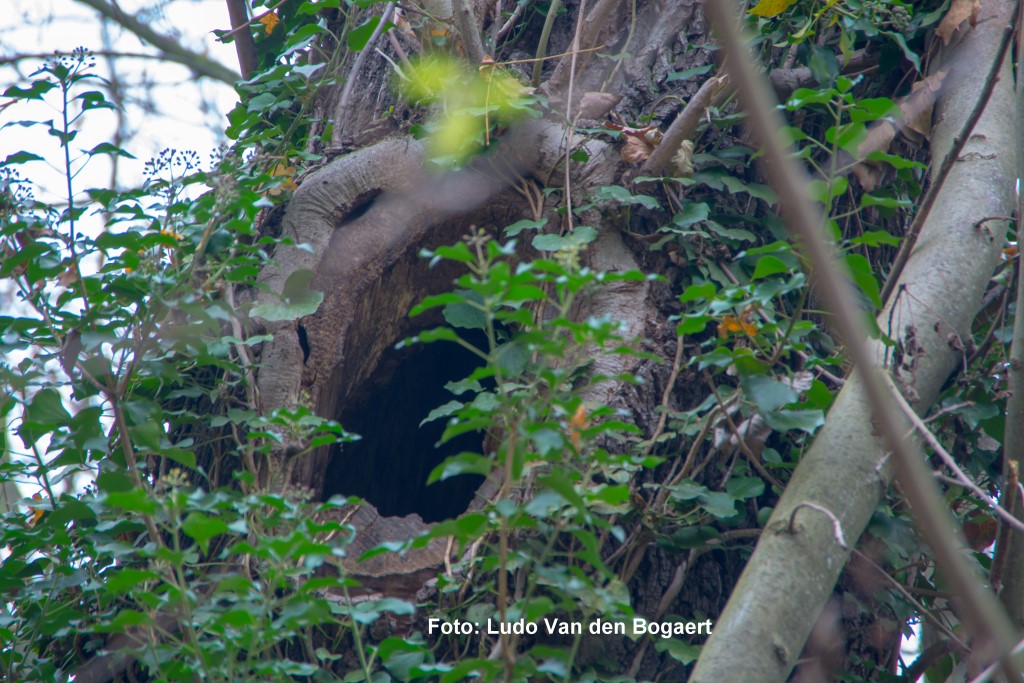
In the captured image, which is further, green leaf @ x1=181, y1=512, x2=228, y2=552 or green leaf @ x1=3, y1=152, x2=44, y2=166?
green leaf @ x1=3, y1=152, x2=44, y2=166

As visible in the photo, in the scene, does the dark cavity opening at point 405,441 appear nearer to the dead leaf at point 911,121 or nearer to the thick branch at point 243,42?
the thick branch at point 243,42

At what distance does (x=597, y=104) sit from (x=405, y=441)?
4.90ft

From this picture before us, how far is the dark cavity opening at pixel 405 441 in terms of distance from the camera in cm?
299

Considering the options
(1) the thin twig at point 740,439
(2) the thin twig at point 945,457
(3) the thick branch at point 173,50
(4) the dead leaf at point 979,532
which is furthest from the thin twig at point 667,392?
(3) the thick branch at point 173,50

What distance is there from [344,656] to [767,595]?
3.46 ft

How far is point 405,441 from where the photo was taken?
327 cm

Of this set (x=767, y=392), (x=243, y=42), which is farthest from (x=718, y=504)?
(x=243, y=42)

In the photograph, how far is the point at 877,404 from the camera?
471mm

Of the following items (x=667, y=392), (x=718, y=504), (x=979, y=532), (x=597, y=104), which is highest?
(x=597, y=104)

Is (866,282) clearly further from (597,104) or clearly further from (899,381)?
(597,104)

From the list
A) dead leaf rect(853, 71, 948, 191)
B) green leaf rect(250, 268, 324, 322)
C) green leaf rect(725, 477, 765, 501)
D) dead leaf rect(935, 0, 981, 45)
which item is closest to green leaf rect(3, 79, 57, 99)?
green leaf rect(250, 268, 324, 322)

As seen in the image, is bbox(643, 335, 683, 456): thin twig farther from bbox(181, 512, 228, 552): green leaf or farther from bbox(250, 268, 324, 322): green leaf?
bbox(181, 512, 228, 552): green leaf

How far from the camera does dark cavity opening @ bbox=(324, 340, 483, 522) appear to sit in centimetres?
299

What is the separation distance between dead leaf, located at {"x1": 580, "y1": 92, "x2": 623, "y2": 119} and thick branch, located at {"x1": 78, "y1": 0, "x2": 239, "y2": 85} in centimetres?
273
